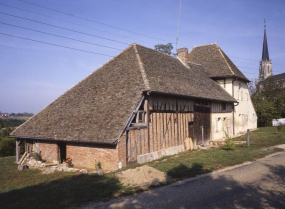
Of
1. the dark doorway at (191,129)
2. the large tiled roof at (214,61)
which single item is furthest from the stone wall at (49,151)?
the large tiled roof at (214,61)

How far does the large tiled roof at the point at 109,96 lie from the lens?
12620 mm

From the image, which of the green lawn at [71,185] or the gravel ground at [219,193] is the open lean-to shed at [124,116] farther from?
the gravel ground at [219,193]

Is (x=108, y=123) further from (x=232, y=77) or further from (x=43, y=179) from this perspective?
(x=232, y=77)

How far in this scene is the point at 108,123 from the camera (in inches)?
486

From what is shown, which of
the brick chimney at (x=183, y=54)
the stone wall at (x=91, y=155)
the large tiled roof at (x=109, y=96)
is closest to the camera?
the stone wall at (x=91, y=155)

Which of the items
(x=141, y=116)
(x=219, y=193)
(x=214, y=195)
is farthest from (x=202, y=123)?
(x=214, y=195)

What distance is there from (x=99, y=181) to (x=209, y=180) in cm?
421

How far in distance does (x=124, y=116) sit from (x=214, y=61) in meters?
17.4

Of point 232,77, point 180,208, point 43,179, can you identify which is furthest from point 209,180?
point 232,77

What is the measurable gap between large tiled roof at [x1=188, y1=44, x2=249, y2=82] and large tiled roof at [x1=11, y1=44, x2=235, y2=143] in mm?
6205

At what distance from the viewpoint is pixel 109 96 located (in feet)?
47.0

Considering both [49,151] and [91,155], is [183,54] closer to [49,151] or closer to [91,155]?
[91,155]

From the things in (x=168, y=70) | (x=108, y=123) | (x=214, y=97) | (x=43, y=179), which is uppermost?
(x=168, y=70)

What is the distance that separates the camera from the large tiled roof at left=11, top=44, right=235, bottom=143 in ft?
41.4
